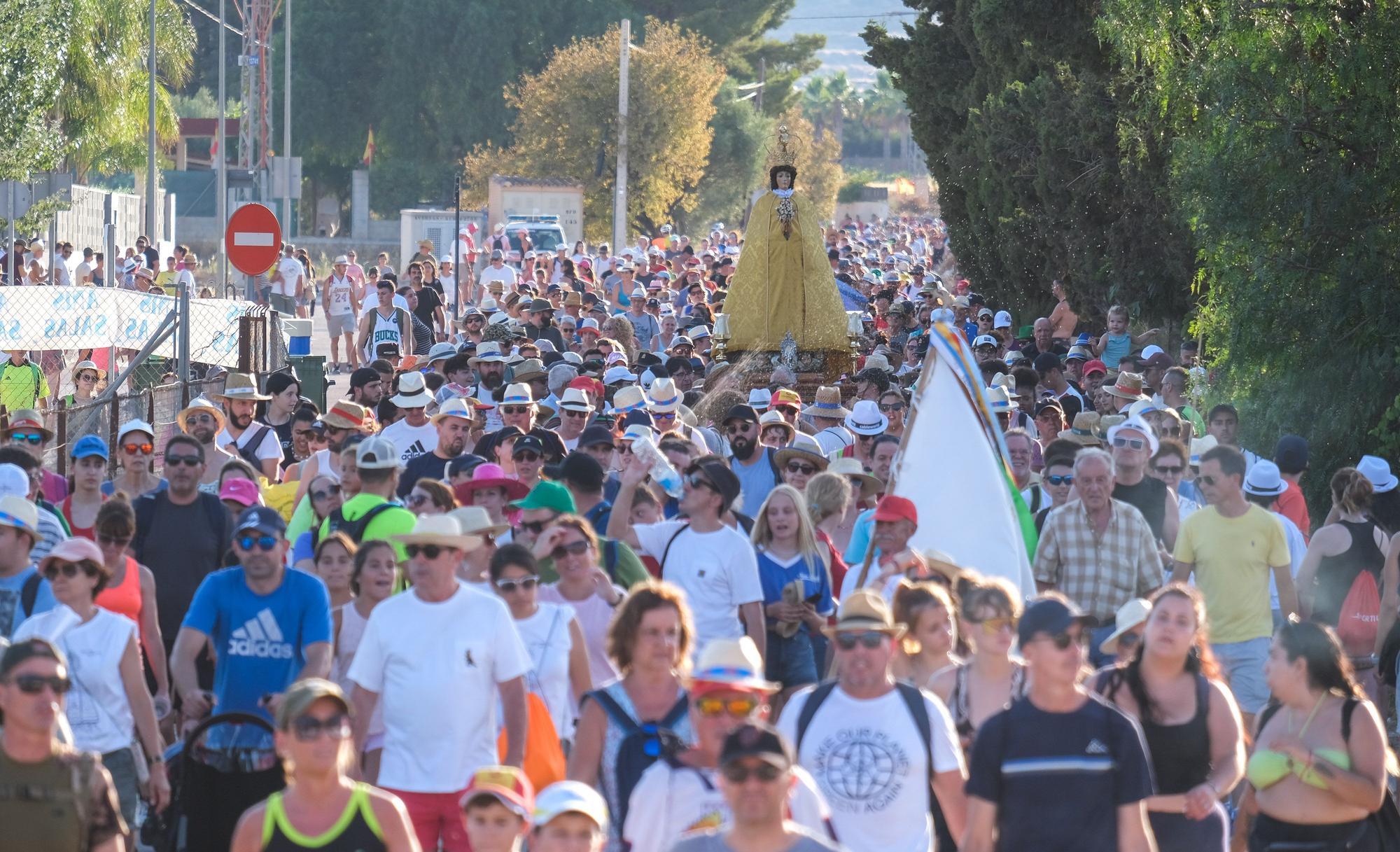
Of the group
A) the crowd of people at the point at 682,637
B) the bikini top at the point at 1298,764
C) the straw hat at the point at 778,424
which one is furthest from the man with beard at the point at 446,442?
the bikini top at the point at 1298,764

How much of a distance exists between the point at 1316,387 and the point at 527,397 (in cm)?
534

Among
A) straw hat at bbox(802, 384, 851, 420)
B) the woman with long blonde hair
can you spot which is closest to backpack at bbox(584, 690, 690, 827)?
the woman with long blonde hair

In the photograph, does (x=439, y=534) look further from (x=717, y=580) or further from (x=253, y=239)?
(x=253, y=239)

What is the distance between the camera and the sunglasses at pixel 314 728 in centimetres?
558

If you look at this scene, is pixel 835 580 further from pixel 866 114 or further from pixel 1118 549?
pixel 866 114

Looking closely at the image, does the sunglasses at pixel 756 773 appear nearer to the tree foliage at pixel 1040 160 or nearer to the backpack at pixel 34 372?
the backpack at pixel 34 372

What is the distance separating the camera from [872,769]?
6051 mm

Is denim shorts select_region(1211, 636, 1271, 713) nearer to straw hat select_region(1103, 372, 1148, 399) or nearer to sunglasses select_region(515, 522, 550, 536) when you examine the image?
sunglasses select_region(515, 522, 550, 536)

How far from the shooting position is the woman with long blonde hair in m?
8.90

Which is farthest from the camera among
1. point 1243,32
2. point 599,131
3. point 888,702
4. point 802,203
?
point 599,131

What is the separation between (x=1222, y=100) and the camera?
14047 millimetres

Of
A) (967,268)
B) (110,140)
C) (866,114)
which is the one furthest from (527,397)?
(866,114)

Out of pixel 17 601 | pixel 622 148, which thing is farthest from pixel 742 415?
pixel 622 148

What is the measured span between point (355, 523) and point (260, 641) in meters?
1.27
